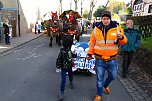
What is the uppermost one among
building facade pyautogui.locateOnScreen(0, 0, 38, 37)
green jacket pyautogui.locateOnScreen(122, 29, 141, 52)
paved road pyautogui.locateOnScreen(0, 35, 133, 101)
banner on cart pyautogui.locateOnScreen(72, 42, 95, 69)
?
building facade pyautogui.locateOnScreen(0, 0, 38, 37)

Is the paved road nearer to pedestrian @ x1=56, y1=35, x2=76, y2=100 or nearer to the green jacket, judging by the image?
pedestrian @ x1=56, y1=35, x2=76, y2=100

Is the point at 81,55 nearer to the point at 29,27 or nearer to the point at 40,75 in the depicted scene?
the point at 40,75

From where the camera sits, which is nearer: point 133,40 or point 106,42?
point 106,42

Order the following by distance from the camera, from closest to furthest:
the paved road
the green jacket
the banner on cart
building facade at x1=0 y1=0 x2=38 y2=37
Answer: the paved road < the green jacket < the banner on cart < building facade at x1=0 y1=0 x2=38 y2=37

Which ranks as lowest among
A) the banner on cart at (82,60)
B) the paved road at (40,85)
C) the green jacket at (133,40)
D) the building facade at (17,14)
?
the paved road at (40,85)

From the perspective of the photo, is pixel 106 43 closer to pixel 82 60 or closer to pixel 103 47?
pixel 103 47

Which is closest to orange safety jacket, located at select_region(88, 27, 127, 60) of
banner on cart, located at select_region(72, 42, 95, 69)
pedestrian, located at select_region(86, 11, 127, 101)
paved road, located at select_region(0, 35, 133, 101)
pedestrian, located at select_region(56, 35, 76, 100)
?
pedestrian, located at select_region(86, 11, 127, 101)

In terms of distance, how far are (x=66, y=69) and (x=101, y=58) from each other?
93 centimetres

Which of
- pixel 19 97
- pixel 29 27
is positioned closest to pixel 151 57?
pixel 19 97

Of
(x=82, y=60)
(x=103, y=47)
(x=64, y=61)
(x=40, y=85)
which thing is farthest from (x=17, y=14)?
(x=103, y=47)

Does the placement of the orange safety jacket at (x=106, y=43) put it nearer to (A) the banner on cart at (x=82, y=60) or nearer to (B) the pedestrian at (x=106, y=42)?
(B) the pedestrian at (x=106, y=42)

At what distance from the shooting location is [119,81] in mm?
8141

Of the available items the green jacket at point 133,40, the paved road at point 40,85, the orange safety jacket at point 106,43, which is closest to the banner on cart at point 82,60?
the paved road at point 40,85

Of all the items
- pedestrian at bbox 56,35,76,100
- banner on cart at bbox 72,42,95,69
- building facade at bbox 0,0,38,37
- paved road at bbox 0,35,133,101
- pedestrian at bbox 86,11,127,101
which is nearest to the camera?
pedestrian at bbox 86,11,127,101
